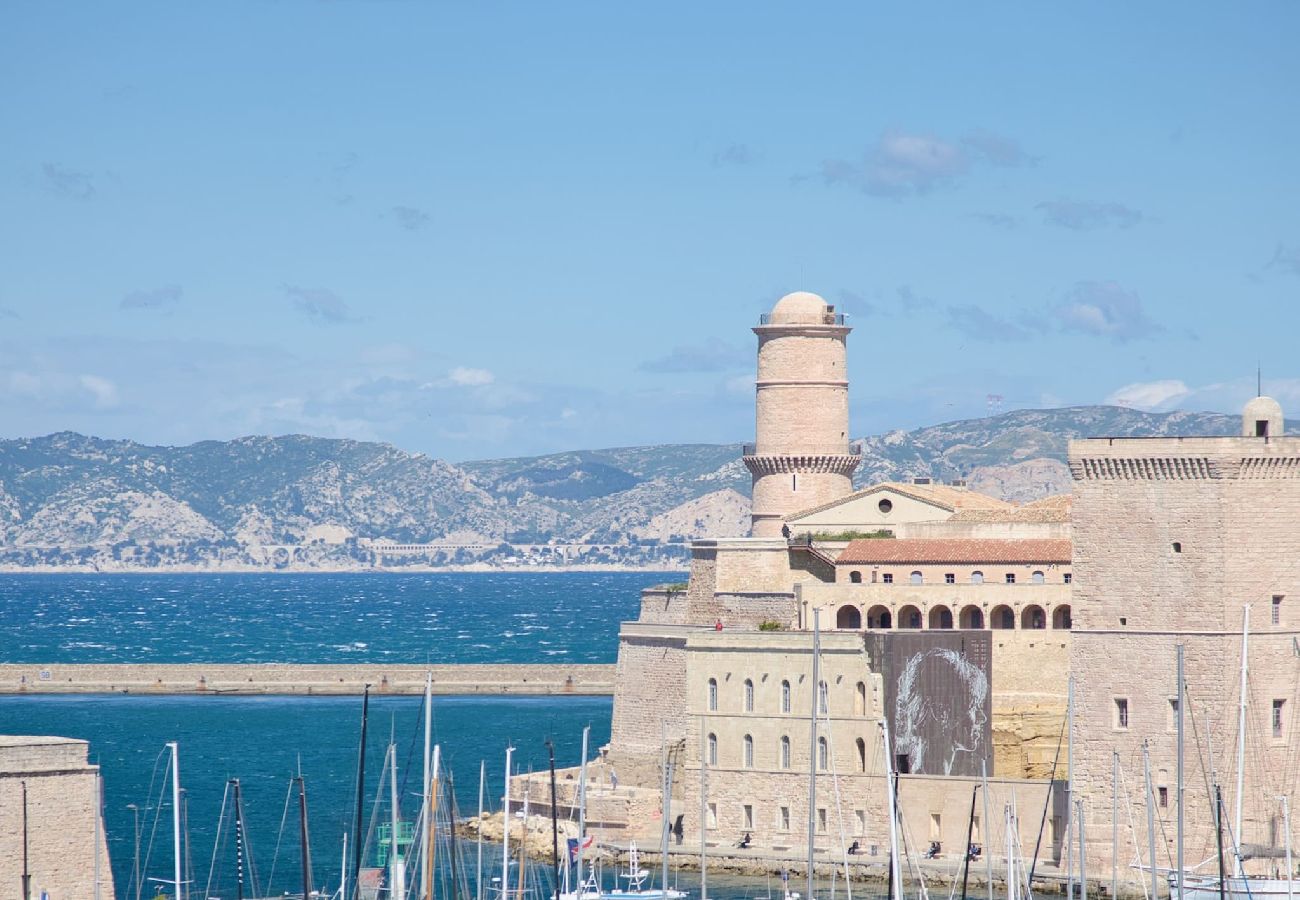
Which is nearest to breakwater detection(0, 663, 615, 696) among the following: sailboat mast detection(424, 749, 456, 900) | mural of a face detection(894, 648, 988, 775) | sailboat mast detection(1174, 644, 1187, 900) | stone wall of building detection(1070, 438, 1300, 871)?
mural of a face detection(894, 648, 988, 775)

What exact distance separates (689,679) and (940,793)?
719 cm

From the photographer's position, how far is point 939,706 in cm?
5803

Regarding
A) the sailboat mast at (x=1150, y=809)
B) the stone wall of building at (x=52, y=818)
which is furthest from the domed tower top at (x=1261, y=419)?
the stone wall of building at (x=52, y=818)

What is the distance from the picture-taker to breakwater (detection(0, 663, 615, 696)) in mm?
114188

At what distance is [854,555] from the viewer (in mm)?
63406

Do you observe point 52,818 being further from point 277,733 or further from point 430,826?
point 277,733

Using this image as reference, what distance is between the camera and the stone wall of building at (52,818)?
3875 cm

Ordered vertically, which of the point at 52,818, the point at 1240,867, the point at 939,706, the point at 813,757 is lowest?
the point at 1240,867

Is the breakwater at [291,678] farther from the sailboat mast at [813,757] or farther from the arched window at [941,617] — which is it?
the sailboat mast at [813,757]

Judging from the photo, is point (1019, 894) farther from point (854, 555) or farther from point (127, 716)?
point (127, 716)

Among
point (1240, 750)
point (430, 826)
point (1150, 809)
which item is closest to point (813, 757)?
point (1150, 809)

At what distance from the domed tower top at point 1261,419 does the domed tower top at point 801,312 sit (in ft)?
63.5

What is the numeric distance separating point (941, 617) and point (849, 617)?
2.41 m

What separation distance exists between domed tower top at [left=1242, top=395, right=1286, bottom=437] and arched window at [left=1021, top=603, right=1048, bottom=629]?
409 inches
